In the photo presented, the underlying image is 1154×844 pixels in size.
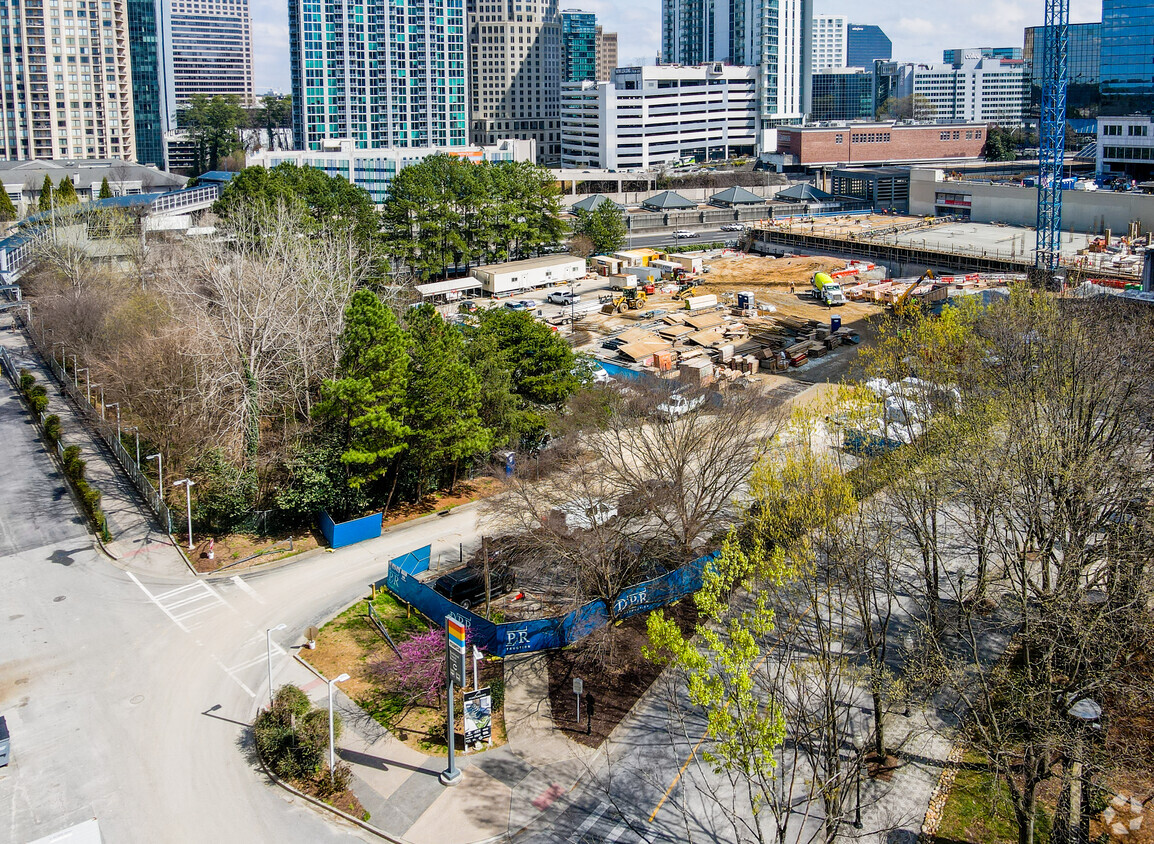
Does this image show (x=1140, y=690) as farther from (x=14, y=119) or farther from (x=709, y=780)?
(x=14, y=119)

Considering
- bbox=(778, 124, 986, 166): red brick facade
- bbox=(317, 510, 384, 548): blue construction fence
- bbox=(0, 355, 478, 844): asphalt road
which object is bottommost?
bbox=(0, 355, 478, 844): asphalt road

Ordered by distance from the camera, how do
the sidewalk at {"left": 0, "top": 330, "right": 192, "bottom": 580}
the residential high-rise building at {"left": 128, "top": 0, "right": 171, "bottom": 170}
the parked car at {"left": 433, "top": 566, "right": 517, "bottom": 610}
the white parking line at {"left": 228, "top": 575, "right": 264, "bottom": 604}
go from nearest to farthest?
1. the parked car at {"left": 433, "top": 566, "right": 517, "bottom": 610}
2. the white parking line at {"left": 228, "top": 575, "right": 264, "bottom": 604}
3. the sidewalk at {"left": 0, "top": 330, "right": 192, "bottom": 580}
4. the residential high-rise building at {"left": 128, "top": 0, "right": 171, "bottom": 170}

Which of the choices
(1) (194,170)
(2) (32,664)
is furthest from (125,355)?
(1) (194,170)

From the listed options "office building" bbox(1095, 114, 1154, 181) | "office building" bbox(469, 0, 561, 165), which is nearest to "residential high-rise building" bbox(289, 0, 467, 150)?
"office building" bbox(469, 0, 561, 165)

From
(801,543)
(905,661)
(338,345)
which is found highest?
(338,345)

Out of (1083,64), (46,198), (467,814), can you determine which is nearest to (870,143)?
(1083,64)

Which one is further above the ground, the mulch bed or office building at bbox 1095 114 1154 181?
office building at bbox 1095 114 1154 181

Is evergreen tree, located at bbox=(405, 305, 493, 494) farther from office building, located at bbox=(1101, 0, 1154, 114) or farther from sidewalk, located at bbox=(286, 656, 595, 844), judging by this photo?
office building, located at bbox=(1101, 0, 1154, 114)
